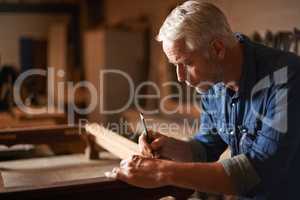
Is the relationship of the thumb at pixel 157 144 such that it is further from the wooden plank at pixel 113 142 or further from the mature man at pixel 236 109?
the wooden plank at pixel 113 142

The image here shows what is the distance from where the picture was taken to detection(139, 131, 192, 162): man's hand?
1391 millimetres

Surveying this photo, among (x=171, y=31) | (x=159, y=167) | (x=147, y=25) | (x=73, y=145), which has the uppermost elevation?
(x=147, y=25)

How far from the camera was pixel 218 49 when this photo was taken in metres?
1.22

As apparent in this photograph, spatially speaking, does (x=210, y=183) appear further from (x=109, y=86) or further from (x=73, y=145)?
(x=109, y=86)

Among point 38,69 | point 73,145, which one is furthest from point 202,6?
point 38,69

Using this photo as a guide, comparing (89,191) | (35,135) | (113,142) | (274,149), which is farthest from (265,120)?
(35,135)

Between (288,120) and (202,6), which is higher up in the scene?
(202,6)

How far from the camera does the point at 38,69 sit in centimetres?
584

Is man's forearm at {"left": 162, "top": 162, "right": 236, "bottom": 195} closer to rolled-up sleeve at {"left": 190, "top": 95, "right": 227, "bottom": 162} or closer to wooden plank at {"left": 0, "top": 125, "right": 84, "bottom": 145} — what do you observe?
rolled-up sleeve at {"left": 190, "top": 95, "right": 227, "bottom": 162}

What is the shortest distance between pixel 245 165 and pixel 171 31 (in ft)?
1.31

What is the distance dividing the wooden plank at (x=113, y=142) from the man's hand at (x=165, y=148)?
18cm

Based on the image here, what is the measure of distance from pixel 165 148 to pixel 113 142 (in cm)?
44

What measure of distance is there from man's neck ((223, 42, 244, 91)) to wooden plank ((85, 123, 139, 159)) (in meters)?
0.47

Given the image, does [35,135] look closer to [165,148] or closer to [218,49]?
[165,148]
